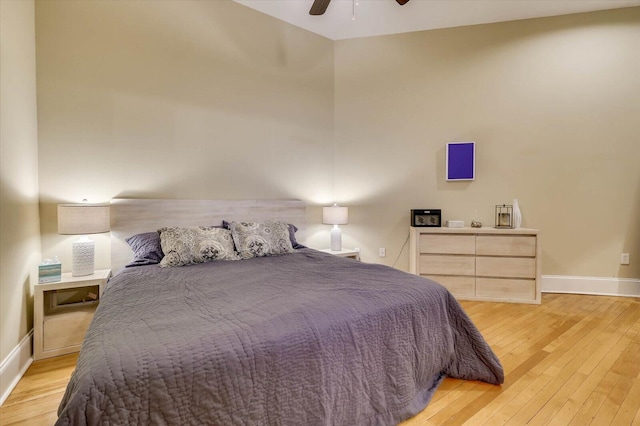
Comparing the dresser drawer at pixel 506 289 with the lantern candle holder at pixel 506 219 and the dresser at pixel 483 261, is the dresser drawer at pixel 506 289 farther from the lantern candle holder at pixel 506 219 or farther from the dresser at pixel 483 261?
the lantern candle holder at pixel 506 219

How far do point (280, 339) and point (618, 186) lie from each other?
4.40m

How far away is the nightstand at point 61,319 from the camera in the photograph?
7.36ft

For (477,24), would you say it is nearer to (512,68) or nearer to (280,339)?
(512,68)

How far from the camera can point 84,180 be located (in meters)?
2.73

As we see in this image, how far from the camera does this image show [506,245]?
3.53 metres

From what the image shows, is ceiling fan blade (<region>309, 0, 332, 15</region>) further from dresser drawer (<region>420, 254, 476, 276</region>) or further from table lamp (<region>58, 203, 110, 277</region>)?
dresser drawer (<region>420, 254, 476, 276</region>)

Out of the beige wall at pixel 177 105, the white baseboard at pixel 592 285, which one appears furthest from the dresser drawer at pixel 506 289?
the beige wall at pixel 177 105

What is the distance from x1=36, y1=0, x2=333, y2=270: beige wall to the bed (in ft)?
3.54

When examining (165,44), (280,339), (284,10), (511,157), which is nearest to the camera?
(280,339)

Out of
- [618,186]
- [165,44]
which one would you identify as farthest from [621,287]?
[165,44]

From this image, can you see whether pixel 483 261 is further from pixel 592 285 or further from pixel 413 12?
pixel 413 12

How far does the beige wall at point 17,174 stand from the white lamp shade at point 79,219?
217mm

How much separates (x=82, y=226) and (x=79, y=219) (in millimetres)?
55

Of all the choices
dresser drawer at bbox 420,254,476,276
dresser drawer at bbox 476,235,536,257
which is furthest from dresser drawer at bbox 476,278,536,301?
dresser drawer at bbox 476,235,536,257
